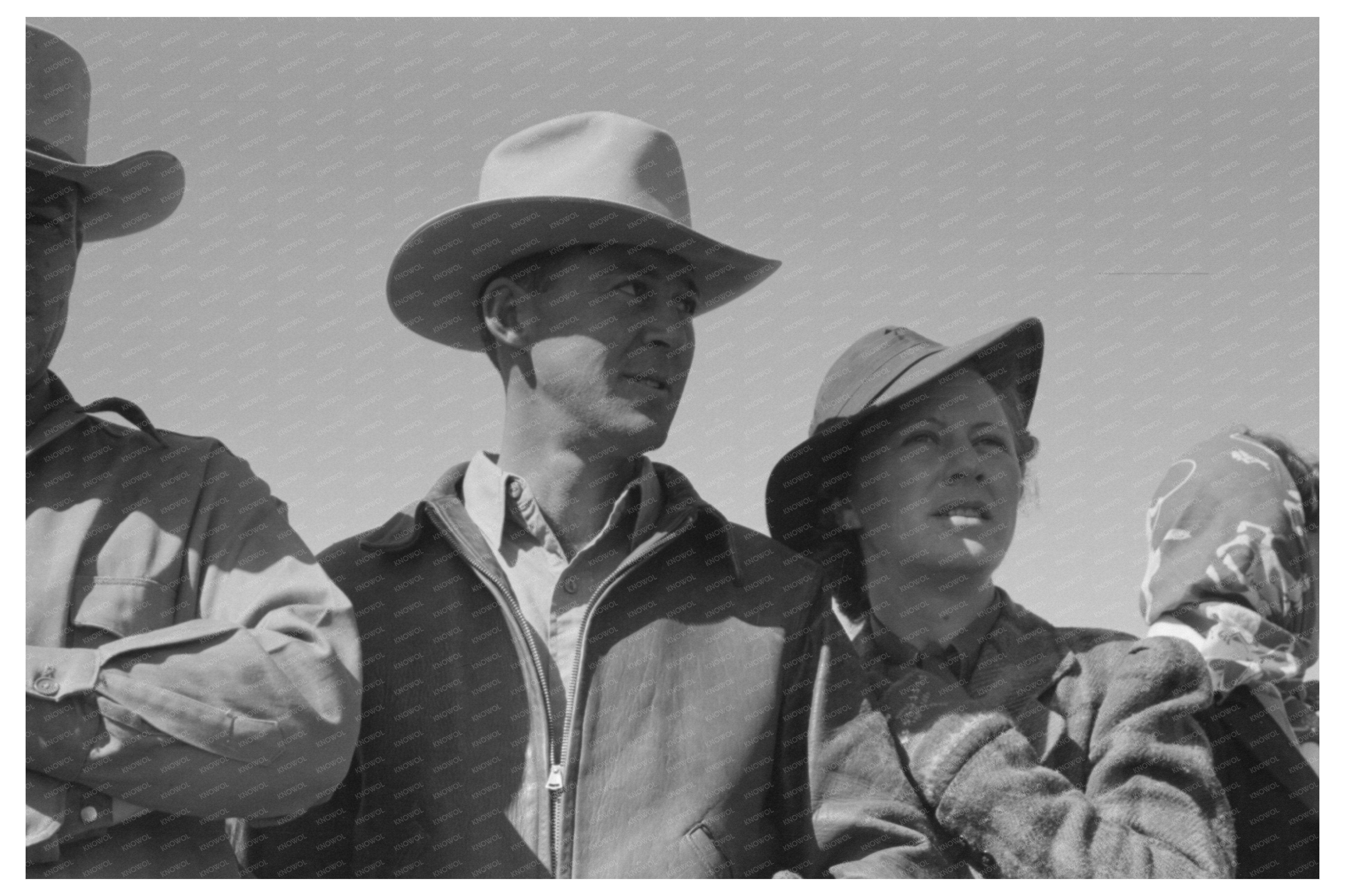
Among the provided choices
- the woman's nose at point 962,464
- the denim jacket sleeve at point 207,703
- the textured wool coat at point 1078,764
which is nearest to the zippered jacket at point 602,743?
the textured wool coat at point 1078,764

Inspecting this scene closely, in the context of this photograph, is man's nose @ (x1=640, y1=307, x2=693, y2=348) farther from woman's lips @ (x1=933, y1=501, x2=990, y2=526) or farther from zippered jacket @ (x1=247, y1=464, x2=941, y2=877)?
woman's lips @ (x1=933, y1=501, x2=990, y2=526)

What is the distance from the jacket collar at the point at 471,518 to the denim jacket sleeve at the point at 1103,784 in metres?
0.50

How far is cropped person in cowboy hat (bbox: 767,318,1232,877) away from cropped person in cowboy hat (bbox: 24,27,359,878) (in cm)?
131

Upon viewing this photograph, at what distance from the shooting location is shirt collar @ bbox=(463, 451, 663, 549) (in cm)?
357

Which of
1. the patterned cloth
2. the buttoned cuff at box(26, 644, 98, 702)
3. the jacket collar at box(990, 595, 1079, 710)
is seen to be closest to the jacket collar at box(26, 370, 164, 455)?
Answer: the buttoned cuff at box(26, 644, 98, 702)

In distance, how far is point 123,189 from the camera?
3350 millimetres

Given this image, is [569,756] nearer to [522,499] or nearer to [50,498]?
[522,499]

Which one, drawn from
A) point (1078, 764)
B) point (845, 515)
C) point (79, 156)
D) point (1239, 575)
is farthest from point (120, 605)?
point (1239, 575)

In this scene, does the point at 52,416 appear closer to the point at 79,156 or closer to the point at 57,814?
the point at 79,156

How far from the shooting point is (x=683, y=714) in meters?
3.43

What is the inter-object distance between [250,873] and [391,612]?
0.59 metres

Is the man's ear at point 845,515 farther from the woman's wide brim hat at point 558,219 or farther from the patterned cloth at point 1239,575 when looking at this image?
the patterned cloth at point 1239,575
